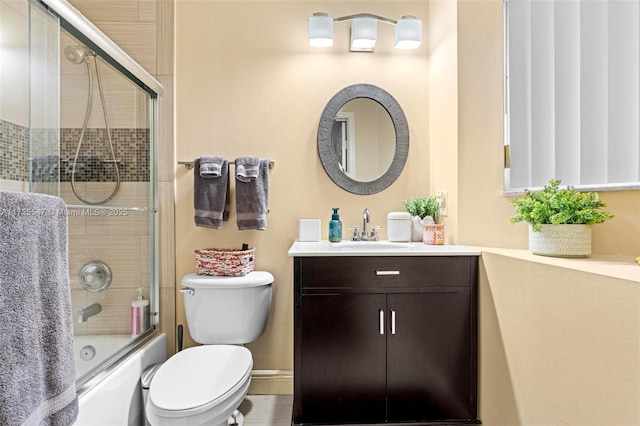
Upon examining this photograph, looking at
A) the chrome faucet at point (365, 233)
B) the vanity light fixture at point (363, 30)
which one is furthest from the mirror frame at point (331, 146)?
the vanity light fixture at point (363, 30)

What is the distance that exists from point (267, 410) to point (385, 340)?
0.80 metres

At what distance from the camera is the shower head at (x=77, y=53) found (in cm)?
134

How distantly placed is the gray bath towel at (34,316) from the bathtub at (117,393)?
35 centimetres

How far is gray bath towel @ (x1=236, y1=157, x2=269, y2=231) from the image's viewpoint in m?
1.95

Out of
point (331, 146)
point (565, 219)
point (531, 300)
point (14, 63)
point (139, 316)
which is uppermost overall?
point (14, 63)

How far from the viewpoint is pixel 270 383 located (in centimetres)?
207

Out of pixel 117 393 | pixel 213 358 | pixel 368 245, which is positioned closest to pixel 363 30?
pixel 368 245

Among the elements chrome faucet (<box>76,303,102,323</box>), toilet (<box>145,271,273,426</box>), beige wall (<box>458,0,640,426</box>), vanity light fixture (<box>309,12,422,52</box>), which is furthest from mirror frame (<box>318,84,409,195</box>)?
chrome faucet (<box>76,303,102,323</box>)

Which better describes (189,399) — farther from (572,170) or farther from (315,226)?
(572,170)

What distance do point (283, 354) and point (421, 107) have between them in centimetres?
165

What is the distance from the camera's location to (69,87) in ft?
4.56

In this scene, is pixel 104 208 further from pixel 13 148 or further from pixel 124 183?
pixel 13 148

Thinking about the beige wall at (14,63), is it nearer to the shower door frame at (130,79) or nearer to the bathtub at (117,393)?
the shower door frame at (130,79)

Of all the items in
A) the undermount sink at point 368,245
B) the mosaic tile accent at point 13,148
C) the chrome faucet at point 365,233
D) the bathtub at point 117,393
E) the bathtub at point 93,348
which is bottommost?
the bathtub at point 117,393
